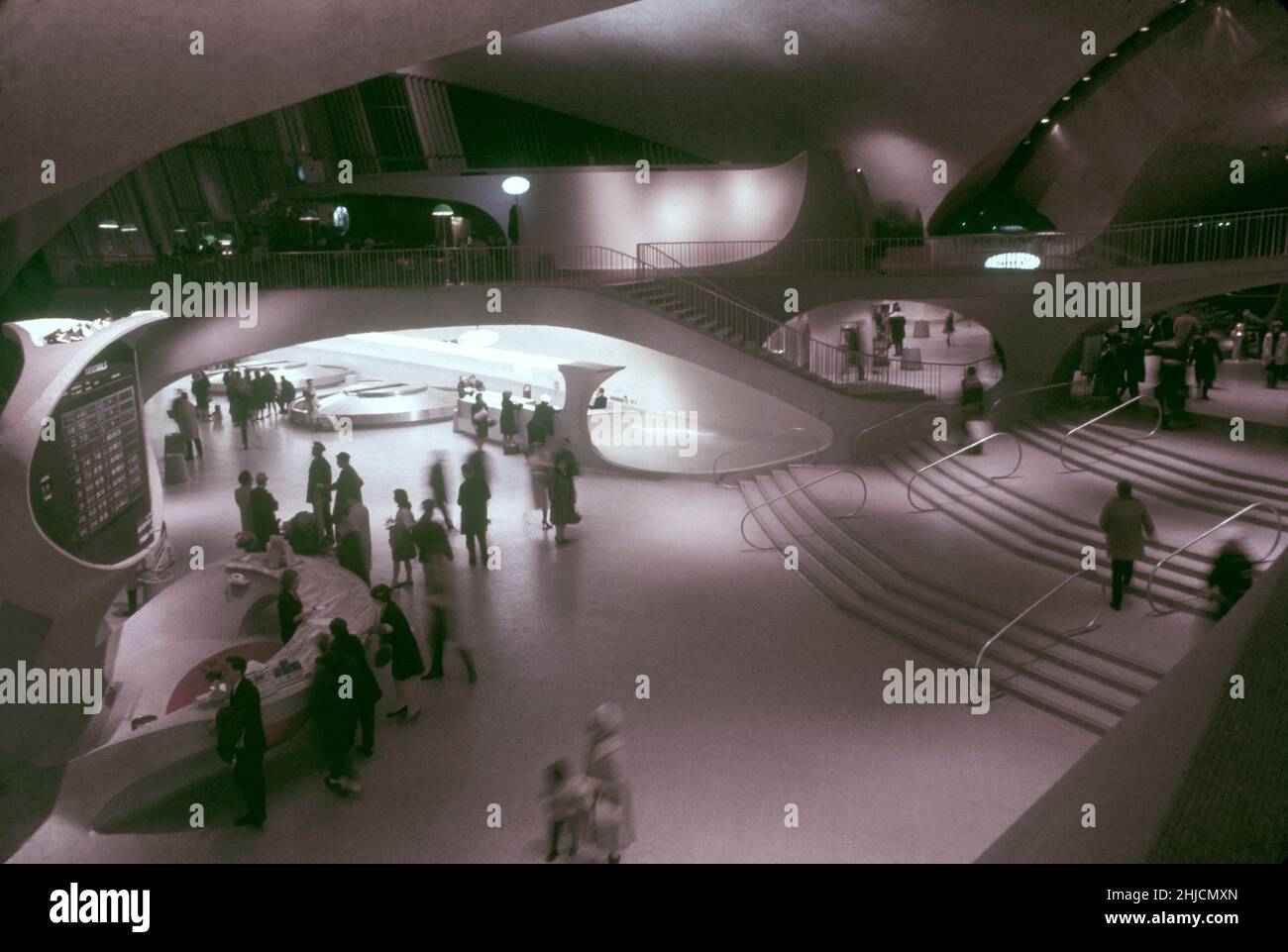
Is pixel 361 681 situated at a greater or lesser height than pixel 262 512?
lesser

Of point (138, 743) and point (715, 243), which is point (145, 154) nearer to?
point (138, 743)

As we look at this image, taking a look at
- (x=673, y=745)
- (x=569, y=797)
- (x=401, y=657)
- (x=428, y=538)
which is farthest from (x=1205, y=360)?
(x=569, y=797)

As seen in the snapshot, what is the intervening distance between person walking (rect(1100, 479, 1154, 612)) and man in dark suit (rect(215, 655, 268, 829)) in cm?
731

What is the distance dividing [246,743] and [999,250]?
1706 cm

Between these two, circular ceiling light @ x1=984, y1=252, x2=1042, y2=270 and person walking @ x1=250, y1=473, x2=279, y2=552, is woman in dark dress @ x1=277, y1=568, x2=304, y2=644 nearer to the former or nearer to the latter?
person walking @ x1=250, y1=473, x2=279, y2=552

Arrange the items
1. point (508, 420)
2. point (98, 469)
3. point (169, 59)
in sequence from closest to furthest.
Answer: point (169, 59) → point (98, 469) → point (508, 420)

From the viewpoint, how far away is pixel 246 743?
704 cm

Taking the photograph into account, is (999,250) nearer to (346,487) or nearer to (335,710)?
(346,487)

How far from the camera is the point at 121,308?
1658 cm

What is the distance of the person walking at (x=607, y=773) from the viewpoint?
6.21 metres

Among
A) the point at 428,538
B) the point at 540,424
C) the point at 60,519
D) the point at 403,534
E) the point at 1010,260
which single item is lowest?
the point at 403,534

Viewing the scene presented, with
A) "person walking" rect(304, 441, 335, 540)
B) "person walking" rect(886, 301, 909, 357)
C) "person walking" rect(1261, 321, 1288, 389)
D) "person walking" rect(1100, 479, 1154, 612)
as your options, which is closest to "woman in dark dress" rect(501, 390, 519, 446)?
"person walking" rect(304, 441, 335, 540)

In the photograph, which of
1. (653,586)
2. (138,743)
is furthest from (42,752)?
(653,586)
